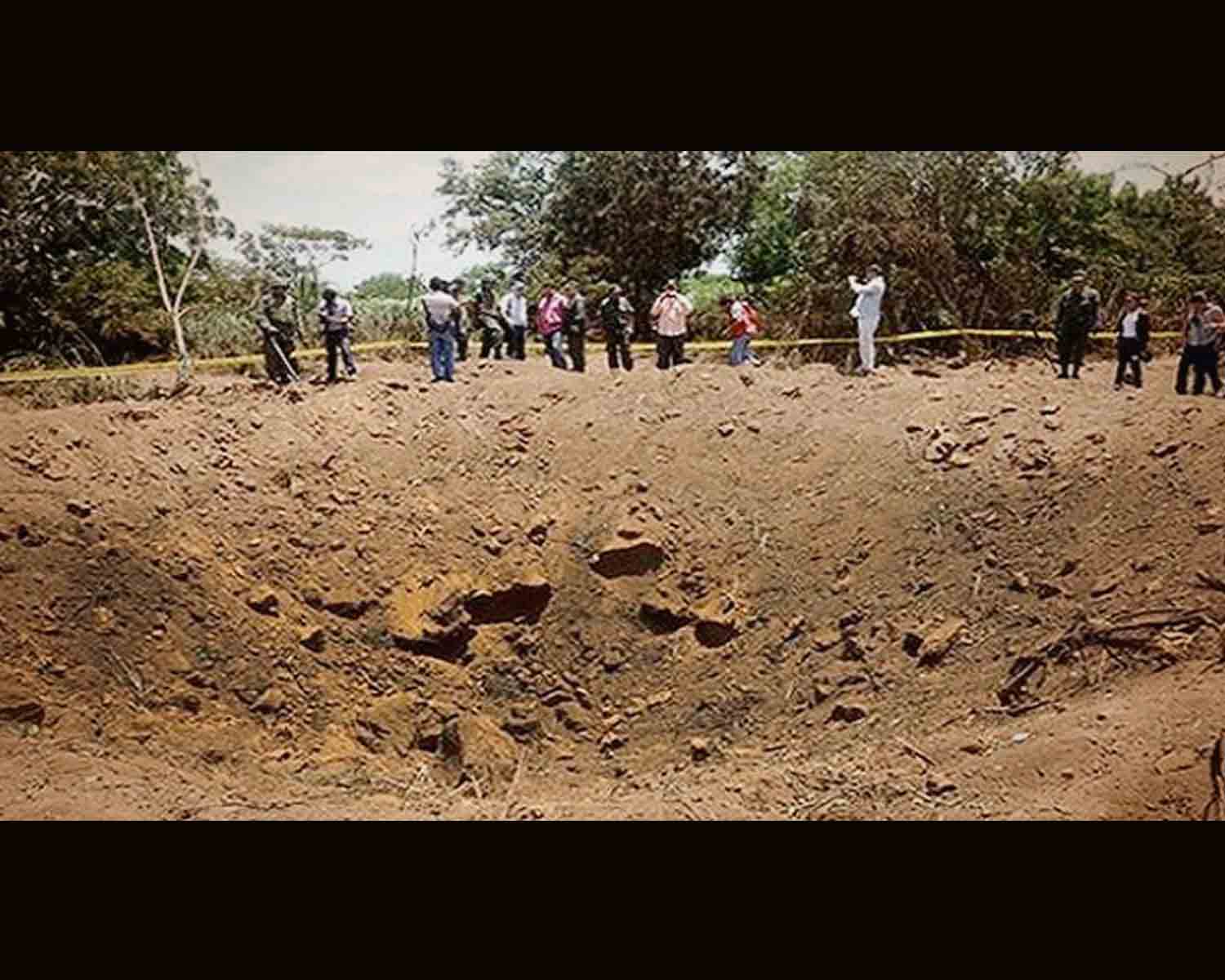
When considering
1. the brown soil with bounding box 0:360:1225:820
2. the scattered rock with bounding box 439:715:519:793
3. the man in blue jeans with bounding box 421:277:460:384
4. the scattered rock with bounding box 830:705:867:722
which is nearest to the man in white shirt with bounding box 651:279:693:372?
the brown soil with bounding box 0:360:1225:820

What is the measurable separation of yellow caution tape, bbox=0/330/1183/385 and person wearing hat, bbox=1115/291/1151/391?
0.14 metres

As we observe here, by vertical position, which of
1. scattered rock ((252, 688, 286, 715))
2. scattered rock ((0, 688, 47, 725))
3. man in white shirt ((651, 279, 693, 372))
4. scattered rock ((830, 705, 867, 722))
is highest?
man in white shirt ((651, 279, 693, 372))

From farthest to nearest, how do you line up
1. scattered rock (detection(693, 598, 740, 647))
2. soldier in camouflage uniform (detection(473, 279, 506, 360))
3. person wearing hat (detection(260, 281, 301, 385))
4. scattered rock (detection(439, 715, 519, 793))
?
soldier in camouflage uniform (detection(473, 279, 506, 360))
person wearing hat (detection(260, 281, 301, 385))
scattered rock (detection(693, 598, 740, 647))
scattered rock (detection(439, 715, 519, 793))

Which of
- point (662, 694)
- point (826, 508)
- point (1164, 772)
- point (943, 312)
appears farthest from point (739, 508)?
point (1164, 772)

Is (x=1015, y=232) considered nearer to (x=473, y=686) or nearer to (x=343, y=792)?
(x=473, y=686)

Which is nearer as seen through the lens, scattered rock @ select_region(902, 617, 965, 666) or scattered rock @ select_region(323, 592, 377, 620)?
scattered rock @ select_region(902, 617, 965, 666)

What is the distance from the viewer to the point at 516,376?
321 inches

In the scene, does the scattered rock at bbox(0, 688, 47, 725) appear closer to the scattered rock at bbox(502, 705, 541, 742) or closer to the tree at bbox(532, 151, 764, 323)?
the scattered rock at bbox(502, 705, 541, 742)

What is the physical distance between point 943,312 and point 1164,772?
4817 mm

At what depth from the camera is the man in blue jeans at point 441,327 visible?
780 cm

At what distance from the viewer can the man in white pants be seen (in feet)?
26.1

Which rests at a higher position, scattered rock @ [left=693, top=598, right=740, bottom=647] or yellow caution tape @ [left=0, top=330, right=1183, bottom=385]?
yellow caution tape @ [left=0, top=330, right=1183, bottom=385]

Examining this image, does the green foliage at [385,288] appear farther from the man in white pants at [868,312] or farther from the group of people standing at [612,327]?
the man in white pants at [868,312]

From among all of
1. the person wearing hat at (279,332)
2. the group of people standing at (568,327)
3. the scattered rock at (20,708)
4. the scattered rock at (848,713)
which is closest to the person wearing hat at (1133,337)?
the group of people standing at (568,327)
